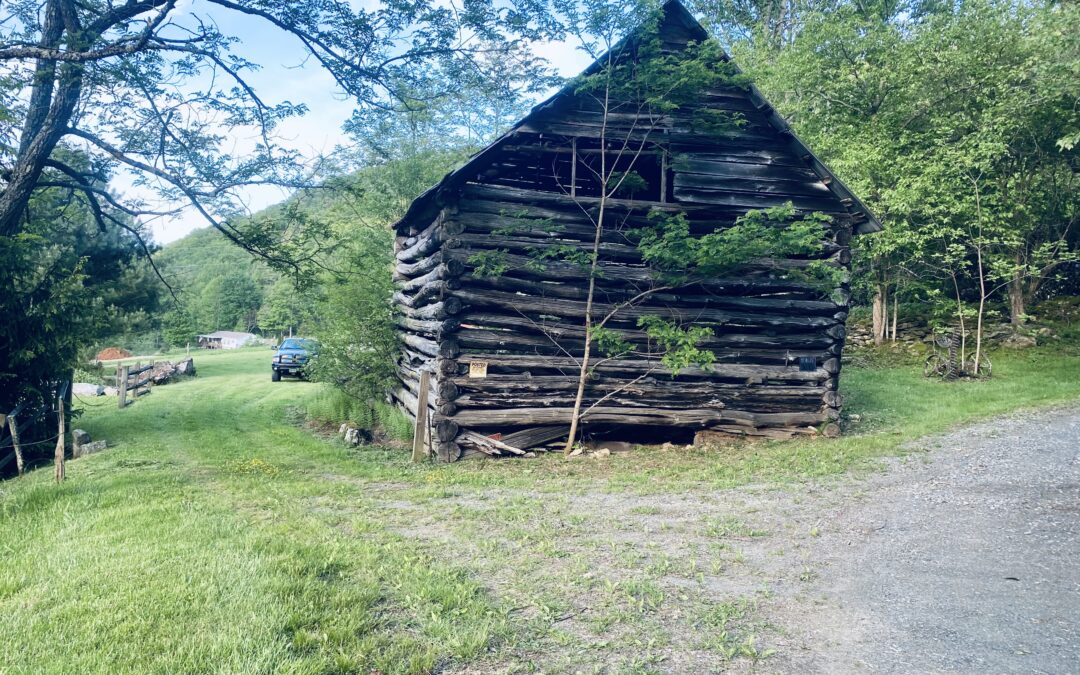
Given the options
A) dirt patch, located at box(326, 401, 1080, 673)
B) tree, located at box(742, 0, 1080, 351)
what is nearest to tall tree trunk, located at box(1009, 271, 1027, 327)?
tree, located at box(742, 0, 1080, 351)

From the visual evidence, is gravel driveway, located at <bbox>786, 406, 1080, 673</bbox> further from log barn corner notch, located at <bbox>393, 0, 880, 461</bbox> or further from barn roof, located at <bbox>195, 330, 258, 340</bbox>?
barn roof, located at <bbox>195, 330, 258, 340</bbox>

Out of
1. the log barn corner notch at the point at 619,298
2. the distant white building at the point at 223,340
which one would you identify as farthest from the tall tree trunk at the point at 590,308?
the distant white building at the point at 223,340

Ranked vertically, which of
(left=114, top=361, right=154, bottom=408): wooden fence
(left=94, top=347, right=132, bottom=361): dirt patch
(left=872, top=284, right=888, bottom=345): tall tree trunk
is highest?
(left=872, top=284, right=888, bottom=345): tall tree trunk

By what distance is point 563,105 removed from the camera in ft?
34.6

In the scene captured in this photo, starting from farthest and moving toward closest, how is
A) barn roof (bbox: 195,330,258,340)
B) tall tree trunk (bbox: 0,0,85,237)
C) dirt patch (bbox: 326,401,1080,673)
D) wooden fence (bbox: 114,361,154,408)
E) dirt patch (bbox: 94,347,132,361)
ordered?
1. barn roof (bbox: 195,330,258,340)
2. dirt patch (bbox: 94,347,132,361)
3. wooden fence (bbox: 114,361,154,408)
4. tall tree trunk (bbox: 0,0,85,237)
5. dirt patch (bbox: 326,401,1080,673)

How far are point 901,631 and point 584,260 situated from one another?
270 inches

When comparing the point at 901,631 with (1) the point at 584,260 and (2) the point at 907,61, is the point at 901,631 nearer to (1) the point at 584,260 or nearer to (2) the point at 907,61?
(1) the point at 584,260

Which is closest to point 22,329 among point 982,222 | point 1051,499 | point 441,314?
point 441,314

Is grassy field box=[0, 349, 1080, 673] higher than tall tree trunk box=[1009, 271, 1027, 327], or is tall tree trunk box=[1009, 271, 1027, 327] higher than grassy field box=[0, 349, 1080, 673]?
tall tree trunk box=[1009, 271, 1027, 327]

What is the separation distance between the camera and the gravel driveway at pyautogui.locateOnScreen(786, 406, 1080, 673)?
3.51 metres

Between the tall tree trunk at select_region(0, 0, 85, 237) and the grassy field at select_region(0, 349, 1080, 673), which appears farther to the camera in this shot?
the tall tree trunk at select_region(0, 0, 85, 237)

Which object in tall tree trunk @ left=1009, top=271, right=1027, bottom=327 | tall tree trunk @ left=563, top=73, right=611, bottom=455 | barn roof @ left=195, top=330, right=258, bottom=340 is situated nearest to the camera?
tall tree trunk @ left=563, top=73, right=611, bottom=455

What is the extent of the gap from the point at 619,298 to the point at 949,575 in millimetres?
6896

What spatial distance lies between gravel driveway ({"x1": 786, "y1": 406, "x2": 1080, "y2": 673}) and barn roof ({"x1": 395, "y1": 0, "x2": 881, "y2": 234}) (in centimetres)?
505
